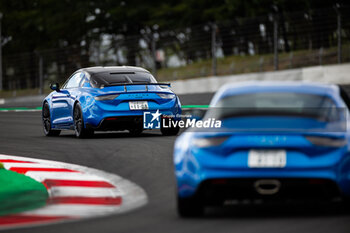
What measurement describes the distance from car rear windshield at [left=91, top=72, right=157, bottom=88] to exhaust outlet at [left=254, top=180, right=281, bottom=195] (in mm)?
8644

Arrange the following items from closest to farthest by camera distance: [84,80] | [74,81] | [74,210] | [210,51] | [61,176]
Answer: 1. [74,210]
2. [61,176]
3. [84,80]
4. [74,81]
5. [210,51]

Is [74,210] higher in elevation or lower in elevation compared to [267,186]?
lower

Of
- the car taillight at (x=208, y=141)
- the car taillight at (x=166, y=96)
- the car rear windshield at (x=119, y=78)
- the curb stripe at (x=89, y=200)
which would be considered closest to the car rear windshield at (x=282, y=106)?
the car taillight at (x=208, y=141)

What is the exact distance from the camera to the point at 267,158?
691 centimetres

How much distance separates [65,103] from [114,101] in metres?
1.54

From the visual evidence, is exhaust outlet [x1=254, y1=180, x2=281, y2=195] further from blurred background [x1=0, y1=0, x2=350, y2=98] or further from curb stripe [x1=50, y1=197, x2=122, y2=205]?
blurred background [x1=0, y1=0, x2=350, y2=98]

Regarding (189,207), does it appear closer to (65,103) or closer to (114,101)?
(114,101)

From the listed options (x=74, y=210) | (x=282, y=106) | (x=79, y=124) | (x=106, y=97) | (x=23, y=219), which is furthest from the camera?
(x=79, y=124)

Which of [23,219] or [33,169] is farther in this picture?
[33,169]

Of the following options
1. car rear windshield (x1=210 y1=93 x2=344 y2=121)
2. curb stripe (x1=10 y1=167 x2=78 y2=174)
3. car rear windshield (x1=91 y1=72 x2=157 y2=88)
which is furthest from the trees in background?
car rear windshield (x1=210 y1=93 x2=344 y2=121)

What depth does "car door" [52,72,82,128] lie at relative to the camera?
16.0 metres

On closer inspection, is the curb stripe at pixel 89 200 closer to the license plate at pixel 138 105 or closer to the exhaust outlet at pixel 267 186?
the exhaust outlet at pixel 267 186

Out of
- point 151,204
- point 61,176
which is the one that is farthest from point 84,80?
point 151,204

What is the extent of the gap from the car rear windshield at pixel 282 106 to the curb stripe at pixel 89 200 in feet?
5.10
